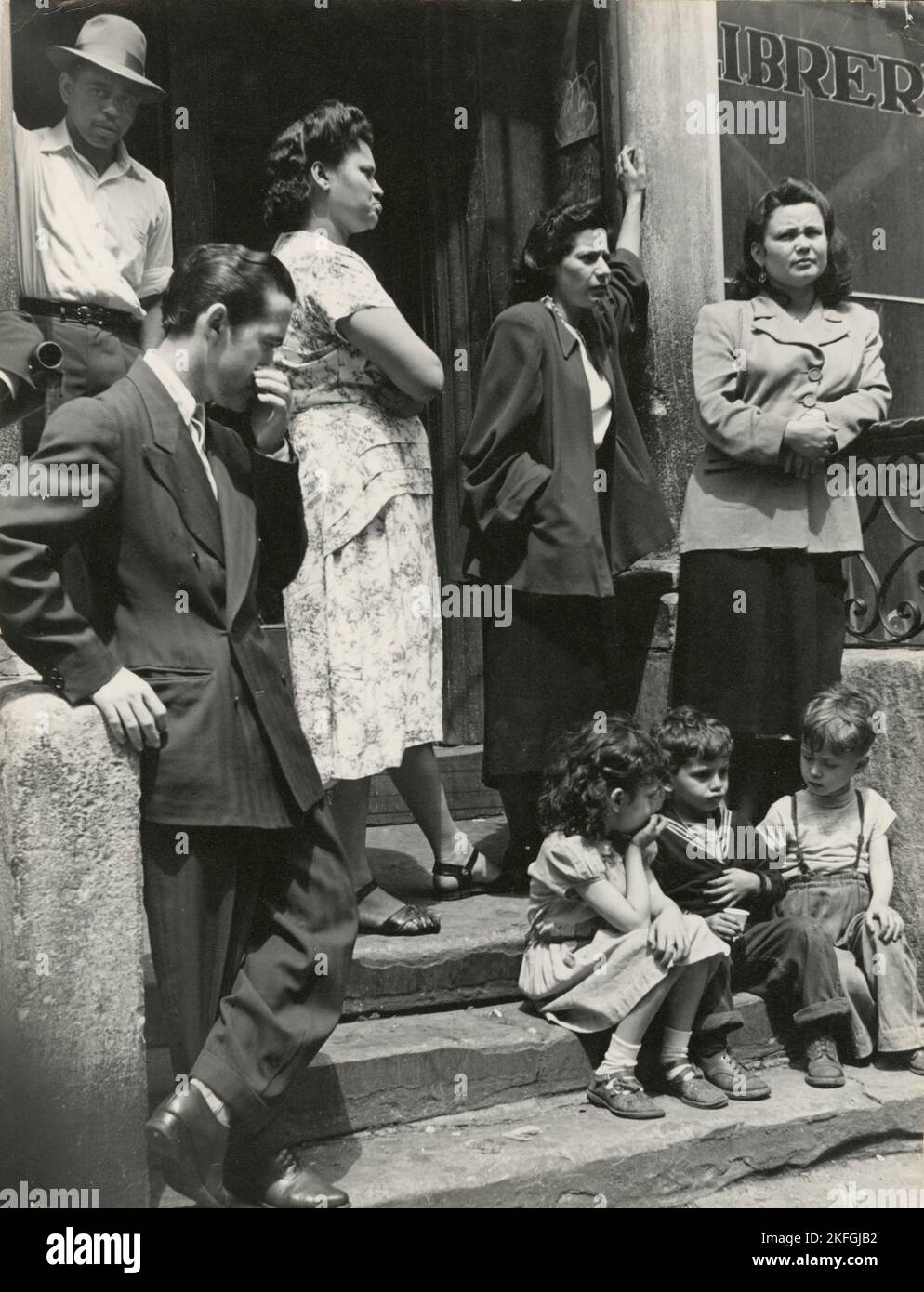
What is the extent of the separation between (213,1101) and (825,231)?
3223 millimetres

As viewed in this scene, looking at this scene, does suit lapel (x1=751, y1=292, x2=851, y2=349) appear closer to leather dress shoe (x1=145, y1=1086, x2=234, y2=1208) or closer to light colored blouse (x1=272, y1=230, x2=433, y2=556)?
light colored blouse (x1=272, y1=230, x2=433, y2=556)

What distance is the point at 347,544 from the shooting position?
409 cm

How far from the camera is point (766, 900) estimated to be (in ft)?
14.6

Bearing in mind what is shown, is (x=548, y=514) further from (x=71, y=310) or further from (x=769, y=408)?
(x=71, y=310)

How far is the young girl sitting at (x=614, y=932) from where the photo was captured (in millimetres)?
3988

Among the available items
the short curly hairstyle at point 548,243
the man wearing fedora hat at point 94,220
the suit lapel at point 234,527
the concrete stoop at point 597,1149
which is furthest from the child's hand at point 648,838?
the man wearing fedora hat at point 94,220

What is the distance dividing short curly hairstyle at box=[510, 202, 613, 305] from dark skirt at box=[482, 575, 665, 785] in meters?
0.98

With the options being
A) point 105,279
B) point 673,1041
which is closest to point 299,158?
point 105,279

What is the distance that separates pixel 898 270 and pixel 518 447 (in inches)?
119

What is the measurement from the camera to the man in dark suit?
122 inches

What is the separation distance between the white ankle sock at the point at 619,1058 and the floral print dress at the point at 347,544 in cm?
93

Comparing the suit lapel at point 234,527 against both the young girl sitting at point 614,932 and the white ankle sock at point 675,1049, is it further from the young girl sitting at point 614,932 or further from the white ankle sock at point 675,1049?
the white ankle sock at point 675,1049
